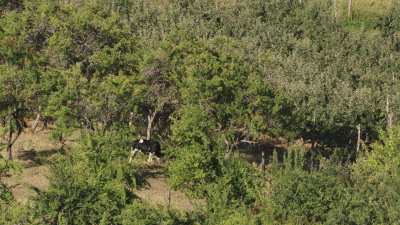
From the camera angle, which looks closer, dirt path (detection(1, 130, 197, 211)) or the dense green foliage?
the dense green foliage

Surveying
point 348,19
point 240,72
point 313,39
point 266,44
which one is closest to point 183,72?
point 240,72

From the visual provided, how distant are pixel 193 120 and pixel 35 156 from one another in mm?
14451

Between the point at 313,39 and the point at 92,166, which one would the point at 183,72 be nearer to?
the point at 92,166

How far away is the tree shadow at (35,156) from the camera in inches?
1625

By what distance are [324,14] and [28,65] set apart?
45744 millimetres

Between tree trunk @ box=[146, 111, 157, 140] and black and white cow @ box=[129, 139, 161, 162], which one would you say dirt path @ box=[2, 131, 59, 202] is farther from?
tree trunk @ box=[146, 111, 157, 140]

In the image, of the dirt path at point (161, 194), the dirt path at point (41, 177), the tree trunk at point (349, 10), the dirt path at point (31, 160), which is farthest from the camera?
the tree trunk at point (349, 10)

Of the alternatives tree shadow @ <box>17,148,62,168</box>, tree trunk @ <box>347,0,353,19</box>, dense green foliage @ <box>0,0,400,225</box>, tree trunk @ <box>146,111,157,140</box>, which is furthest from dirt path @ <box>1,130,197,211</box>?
tree trunk @ <box>347,0,353,19</box>

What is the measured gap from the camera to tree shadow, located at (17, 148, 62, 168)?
41.3 metres

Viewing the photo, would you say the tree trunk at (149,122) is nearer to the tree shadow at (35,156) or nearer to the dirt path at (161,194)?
the dirt path at (161,194)

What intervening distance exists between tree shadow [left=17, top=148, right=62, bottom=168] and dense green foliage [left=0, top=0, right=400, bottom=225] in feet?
3.21

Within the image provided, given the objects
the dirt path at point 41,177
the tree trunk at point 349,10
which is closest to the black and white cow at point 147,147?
the dirt path at point 41,177

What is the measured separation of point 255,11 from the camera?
7462cm

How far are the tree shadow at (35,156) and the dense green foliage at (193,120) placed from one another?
977mm
